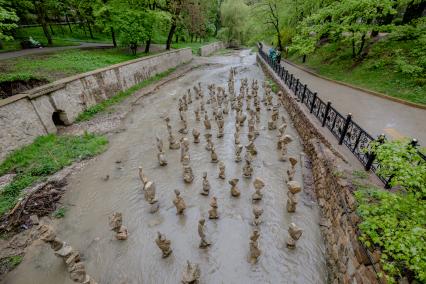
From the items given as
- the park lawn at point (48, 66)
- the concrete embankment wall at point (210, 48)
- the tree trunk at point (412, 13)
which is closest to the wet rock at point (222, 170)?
the park lawn at point (48, 66)

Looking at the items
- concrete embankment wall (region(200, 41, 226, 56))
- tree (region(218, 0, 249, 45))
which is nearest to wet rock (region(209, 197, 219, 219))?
concrete embankment wall (region(200, 41, 226, 56))

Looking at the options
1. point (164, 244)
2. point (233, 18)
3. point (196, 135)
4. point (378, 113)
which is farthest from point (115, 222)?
point (233, 18)

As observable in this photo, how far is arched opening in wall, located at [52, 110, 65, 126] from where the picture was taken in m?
11.0

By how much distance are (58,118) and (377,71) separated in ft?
58.8

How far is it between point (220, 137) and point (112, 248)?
20.3 ft

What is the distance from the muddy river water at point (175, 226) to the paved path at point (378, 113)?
2904 mm

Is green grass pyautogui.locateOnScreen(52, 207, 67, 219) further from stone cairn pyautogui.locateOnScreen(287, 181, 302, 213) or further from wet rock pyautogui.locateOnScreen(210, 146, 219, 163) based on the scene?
stone cairn pyautogui.locateOnScreen(287, 181, 302, 213)

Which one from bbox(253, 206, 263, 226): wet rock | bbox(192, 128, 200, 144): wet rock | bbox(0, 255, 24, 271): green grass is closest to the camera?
bbox(0, 255, 24, 271): green grass

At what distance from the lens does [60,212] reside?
6.53 meters

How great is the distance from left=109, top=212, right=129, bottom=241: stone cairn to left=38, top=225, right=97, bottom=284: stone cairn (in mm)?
880

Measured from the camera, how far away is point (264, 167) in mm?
8281

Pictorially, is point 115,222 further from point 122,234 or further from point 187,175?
point 187,175

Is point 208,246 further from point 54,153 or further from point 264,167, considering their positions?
point 54,153

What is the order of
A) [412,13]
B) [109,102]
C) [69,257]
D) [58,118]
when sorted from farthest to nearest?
[412,13] < [109,102] < [58,118] < [69,257]
